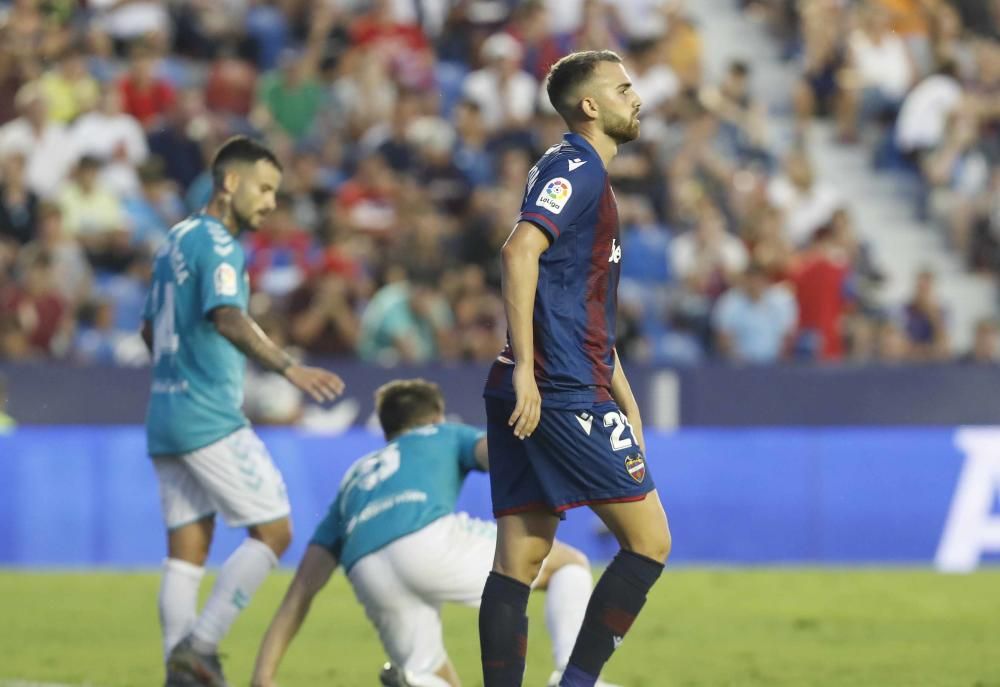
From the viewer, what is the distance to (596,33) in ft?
57.4

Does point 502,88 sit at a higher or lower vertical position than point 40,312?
higher

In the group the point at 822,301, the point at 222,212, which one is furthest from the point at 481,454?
the point at 822,301

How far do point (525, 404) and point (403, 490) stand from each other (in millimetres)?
1545

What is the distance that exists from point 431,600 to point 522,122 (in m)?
10.1

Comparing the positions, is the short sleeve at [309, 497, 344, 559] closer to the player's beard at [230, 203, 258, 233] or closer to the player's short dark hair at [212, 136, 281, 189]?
the player's beard at [230, 203, 258, 233]

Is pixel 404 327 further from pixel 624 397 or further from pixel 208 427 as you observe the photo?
pixel 624 397

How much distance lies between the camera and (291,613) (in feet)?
23.2

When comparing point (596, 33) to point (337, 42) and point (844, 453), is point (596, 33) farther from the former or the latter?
point (844, 453)

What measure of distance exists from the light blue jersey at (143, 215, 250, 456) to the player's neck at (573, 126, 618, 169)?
193 centimetres

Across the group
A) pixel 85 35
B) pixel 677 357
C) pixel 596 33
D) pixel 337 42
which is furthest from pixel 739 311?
pixel 85 35

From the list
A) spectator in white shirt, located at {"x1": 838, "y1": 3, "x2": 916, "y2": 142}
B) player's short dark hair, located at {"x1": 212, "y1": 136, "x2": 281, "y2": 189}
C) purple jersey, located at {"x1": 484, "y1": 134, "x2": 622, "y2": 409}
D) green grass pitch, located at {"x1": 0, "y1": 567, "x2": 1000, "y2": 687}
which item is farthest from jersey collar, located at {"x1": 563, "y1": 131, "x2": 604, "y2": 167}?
spectator in white shirt, located at {"x1": 838, "y1": 3, "x2": 916, "y2": 142}

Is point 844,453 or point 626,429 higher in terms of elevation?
point 844,453

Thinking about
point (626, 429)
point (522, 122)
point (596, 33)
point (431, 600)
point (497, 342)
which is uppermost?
point (596, 33)

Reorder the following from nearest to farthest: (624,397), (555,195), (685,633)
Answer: (555,195)
(624,397)
(685,633)
